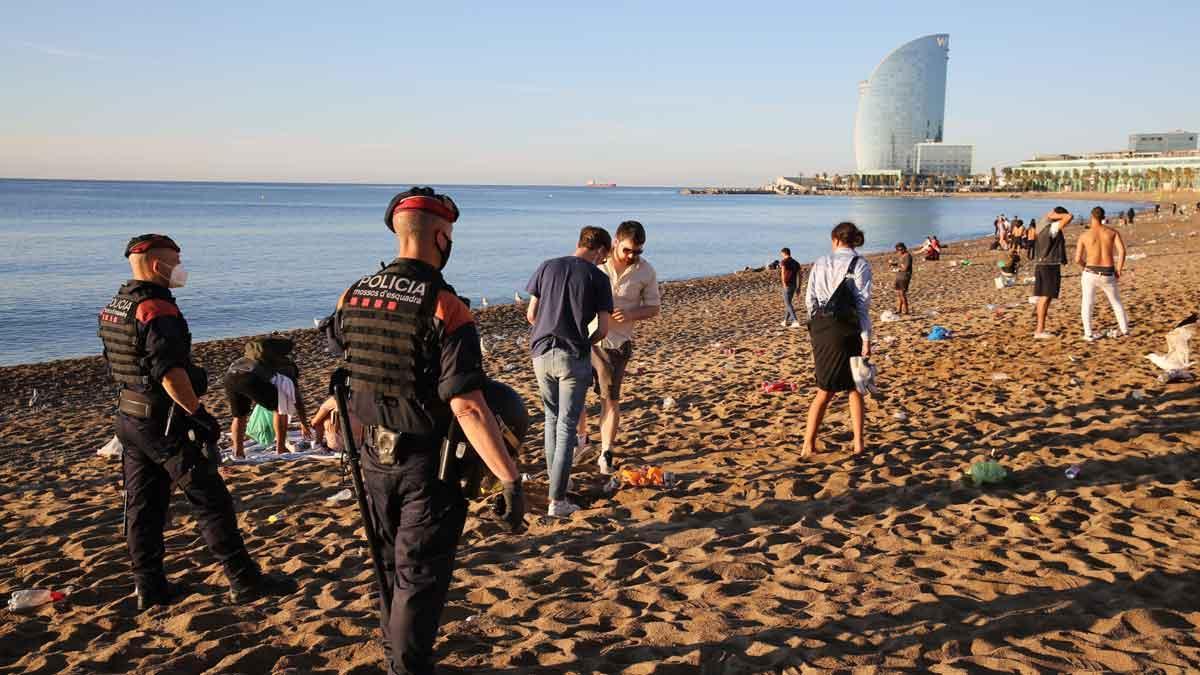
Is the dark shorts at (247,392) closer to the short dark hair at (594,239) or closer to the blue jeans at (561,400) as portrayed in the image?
the blue jeans at (561,400)

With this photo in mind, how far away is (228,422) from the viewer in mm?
9695

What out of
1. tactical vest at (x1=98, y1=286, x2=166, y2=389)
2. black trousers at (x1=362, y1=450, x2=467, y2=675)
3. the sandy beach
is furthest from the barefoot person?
tactical vest at (x1=98, y1=286, x2=166, y2=389)

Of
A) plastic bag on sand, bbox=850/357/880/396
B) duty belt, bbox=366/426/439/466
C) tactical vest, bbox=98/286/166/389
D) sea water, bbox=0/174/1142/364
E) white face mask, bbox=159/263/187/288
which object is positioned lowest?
sea water, bbox=0/174/1142/364

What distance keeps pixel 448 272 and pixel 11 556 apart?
1296 inches

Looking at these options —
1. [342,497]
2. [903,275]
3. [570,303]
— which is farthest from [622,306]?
[903,275]

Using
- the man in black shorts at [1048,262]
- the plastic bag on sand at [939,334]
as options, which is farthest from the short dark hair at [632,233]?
the plastic bag on sand at [939,334]

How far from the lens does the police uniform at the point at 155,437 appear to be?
403 cm

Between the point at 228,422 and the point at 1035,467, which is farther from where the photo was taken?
Answer: the point at 228,422

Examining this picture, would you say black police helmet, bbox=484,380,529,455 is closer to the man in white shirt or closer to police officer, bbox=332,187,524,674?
→ police officer, bbox=332,187,524,674

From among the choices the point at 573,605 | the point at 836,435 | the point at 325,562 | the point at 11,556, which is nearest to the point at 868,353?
the point at 836,435

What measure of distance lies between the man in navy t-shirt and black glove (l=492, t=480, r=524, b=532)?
2.15 metres

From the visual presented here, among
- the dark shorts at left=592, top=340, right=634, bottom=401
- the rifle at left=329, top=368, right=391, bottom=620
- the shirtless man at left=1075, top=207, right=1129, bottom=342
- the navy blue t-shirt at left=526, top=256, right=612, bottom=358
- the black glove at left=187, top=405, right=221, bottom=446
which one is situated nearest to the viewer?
the rifle at left=329, top=368, right=391, bottom=620

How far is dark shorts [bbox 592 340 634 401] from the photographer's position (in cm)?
602

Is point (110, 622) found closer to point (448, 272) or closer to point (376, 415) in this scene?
point (376, 415)
